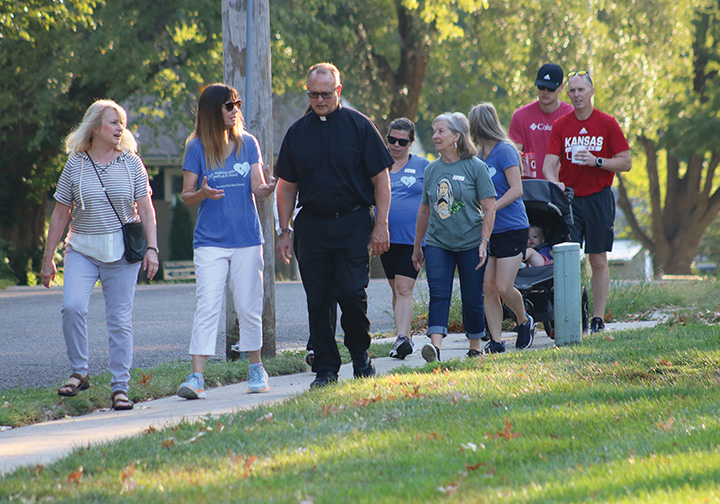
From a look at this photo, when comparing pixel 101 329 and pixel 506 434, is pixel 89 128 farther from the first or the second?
pixel 101 329

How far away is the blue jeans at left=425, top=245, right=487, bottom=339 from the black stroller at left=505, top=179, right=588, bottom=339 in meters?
1.17

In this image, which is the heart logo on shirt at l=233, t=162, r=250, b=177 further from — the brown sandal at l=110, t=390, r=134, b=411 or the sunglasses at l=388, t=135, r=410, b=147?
the sunglasses at l=388, t=135, r=410, b=147

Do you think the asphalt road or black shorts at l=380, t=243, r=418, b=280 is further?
the asphalt road

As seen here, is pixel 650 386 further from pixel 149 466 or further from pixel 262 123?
pixel 262 123

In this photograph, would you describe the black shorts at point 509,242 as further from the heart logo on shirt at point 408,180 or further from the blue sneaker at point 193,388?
the blue sneaker at point 193,388

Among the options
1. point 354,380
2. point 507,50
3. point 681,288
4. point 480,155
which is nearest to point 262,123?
point 480,155

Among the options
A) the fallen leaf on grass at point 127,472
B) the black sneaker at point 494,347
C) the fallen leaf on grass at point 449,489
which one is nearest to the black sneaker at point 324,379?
the black sneaker at point 494,347

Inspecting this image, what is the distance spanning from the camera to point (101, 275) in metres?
6.25

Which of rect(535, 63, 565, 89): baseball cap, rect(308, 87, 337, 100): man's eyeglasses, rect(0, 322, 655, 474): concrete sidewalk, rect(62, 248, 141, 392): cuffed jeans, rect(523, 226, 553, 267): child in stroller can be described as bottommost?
rect(0, 322, 655, 474): concrete sidewalk

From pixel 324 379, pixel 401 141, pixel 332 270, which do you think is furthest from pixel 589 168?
pixel 324 379

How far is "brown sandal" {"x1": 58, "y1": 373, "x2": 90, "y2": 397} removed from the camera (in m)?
5.98

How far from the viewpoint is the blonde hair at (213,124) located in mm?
6297

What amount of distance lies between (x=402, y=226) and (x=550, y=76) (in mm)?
2122

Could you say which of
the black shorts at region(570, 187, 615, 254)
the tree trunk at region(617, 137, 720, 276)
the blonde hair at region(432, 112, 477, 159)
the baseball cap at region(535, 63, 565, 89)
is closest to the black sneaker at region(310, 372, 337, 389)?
the blonde hair at region(432, 112, 477, 159)
